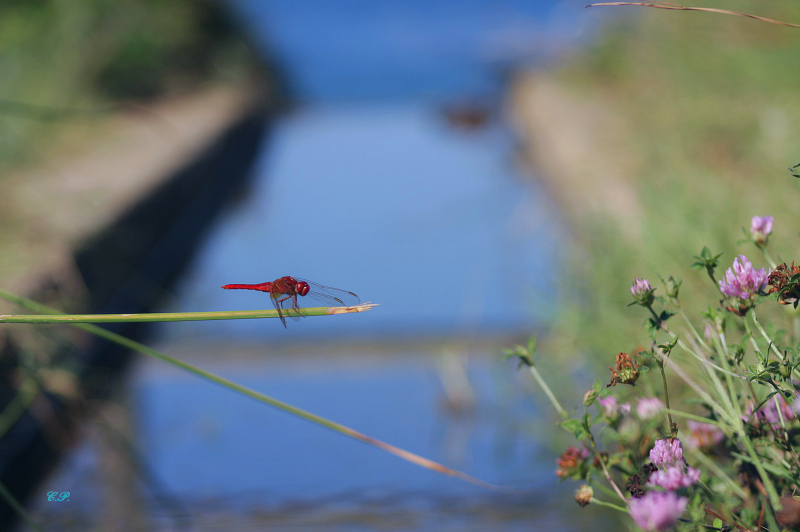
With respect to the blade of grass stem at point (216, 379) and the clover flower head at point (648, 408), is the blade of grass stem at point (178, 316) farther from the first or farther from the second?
the clover flower head at point (648, 408)

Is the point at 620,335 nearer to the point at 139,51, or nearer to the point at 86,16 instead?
the point at 86,16

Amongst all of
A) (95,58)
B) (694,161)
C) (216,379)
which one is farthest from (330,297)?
(95,58)

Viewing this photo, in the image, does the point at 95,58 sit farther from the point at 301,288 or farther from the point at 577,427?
the point at 577,427

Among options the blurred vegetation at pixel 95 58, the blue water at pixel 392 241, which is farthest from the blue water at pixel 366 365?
the blurred vegetation at pixel 95 58

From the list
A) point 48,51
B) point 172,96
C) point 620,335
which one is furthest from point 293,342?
point 172,96

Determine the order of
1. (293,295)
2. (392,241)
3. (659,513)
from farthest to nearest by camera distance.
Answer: (392,241), (293,295), (659,513)

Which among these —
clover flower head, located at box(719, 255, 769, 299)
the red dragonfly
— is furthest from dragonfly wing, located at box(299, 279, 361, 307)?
clover flower head, located at box(719, 255, 769, 299)
